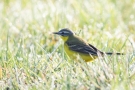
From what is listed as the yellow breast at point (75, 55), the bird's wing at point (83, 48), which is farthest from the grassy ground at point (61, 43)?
the bird's wing at point (83, 48)

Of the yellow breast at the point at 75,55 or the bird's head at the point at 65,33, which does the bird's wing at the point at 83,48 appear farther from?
the bird's head at the point at 65,33

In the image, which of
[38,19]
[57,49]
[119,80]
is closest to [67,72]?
[119,80]

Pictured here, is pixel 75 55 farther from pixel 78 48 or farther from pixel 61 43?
pixel 61 43

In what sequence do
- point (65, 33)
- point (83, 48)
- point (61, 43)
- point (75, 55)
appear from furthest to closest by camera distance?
1. point (61, 43)
2. point (65, 33)
3. point (83, 48)
4. point (75, 55)

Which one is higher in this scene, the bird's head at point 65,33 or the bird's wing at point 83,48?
the bird's head at point 65,33

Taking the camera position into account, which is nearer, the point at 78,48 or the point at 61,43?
the point at 78,48

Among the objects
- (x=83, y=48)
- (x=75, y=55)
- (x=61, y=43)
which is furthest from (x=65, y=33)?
(x=75, y=55)
